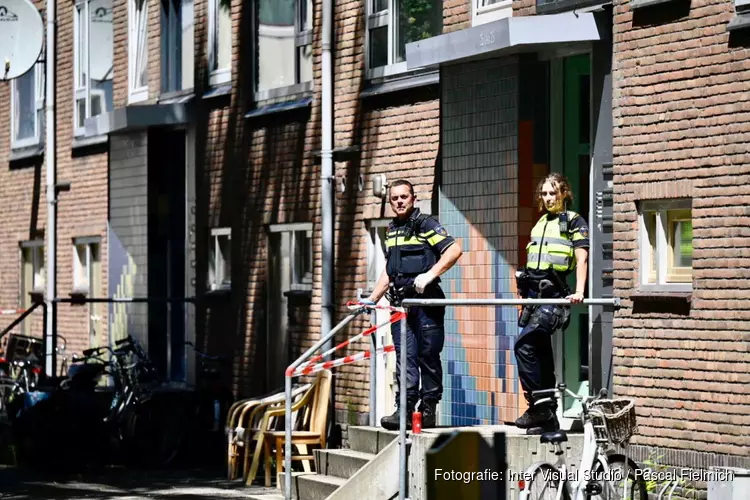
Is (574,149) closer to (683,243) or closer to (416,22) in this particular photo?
(683,243)

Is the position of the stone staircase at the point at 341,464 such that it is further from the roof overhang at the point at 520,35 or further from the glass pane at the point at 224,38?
the glass pane at the point at 224,38

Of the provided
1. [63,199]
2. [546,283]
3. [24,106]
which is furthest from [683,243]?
[24,106]

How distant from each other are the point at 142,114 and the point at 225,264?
6.91 feet

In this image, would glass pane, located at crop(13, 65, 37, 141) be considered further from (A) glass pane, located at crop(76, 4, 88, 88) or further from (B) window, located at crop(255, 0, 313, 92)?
(B) window, located at crop(255, 0, 313, 92)

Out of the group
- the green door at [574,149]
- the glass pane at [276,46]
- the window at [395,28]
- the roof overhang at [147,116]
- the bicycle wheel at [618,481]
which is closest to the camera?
the bicycle wheel at [618,481]

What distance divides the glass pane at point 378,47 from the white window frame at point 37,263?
10669mm

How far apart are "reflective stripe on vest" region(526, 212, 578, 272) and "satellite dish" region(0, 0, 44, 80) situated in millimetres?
11747

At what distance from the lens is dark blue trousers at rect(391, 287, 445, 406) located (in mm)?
13617

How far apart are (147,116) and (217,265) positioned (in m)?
2.00

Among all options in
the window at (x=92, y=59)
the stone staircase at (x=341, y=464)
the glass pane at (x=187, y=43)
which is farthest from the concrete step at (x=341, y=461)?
the window at (x=92, y=59)

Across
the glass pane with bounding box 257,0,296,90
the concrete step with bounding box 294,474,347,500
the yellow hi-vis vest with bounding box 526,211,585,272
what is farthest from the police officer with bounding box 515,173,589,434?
the glass pane with bounding box 257,0,296,90

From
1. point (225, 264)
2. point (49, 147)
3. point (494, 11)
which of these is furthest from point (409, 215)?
point (49, 147)

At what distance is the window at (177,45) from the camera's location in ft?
73.8

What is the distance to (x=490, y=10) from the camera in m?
15.9
